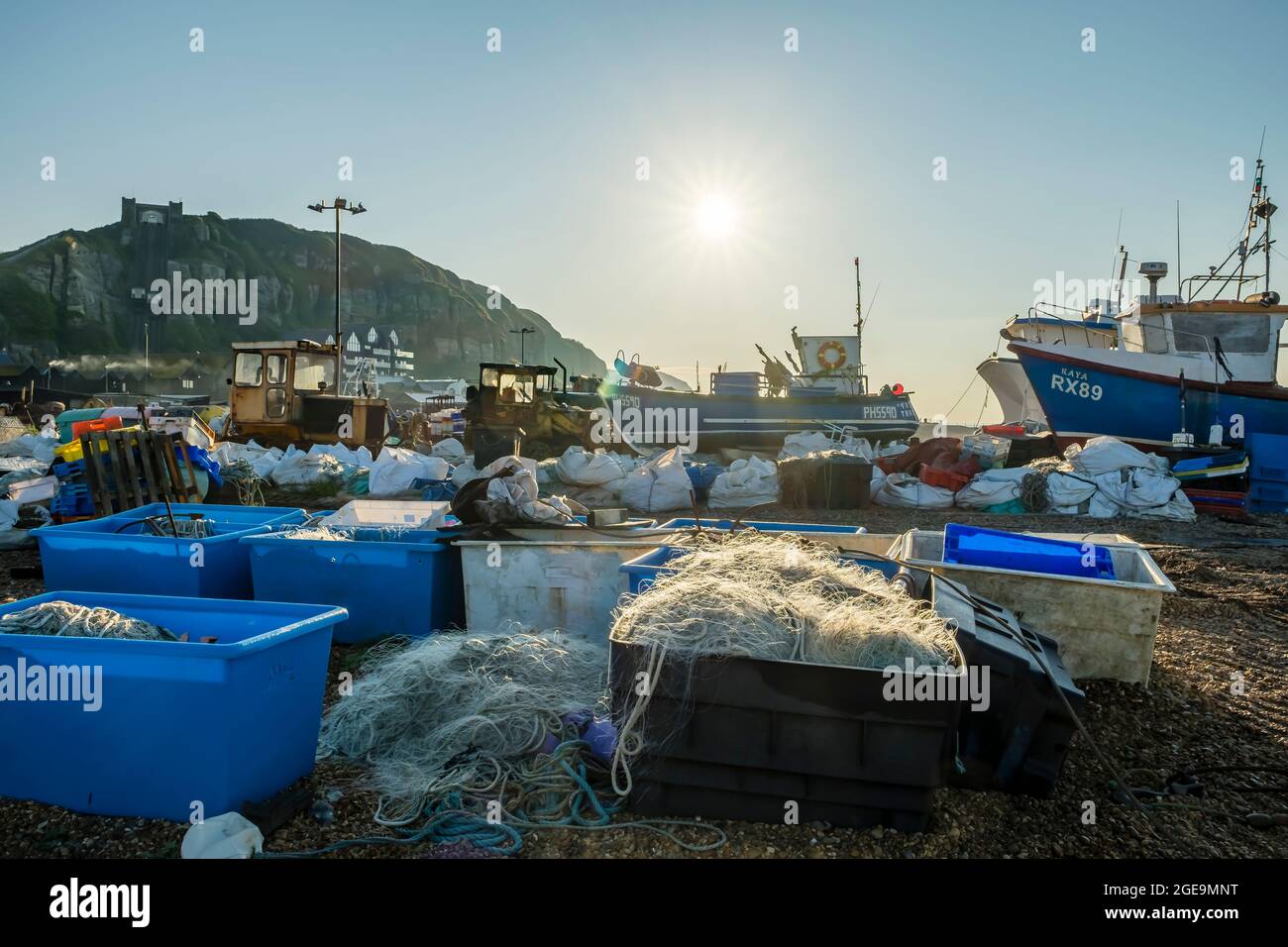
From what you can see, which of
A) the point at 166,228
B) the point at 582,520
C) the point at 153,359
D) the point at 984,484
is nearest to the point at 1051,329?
the point at 984,484

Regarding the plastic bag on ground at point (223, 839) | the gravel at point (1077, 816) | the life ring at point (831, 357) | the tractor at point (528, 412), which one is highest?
the life ring at point (831, 357)

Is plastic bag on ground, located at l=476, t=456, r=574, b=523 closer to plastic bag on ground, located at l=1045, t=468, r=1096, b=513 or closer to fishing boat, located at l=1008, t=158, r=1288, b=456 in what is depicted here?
plastic bag on ground, located at l=1045, t=468, r=1096, b=513

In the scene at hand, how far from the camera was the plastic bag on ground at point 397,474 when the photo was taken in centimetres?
1060

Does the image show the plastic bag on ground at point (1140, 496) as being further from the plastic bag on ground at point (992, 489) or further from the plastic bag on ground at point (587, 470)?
the plastic bag on ground at point (587, 470)

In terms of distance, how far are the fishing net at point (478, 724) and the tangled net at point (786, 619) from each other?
1.82ft

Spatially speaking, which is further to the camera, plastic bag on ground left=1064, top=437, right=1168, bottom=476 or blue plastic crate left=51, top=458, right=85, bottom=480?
plastic bag on ground left=1064, top=437, right=1168, bottom=476

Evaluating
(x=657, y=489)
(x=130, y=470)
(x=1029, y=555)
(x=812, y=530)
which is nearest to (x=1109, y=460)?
(x=657, y=489)

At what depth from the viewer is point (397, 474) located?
10.6 metres

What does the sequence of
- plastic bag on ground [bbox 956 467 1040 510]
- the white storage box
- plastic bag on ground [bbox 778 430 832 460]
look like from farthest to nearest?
1. plastic bag on ground [bbox 778 430 832 460]
2. plastic bag on ground [bbox 956 467 1040 510]
3. the white storage box

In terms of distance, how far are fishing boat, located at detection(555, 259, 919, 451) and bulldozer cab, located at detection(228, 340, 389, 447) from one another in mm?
4955

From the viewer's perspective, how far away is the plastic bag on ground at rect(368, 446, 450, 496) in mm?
10602

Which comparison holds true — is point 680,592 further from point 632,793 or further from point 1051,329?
point 1051,329

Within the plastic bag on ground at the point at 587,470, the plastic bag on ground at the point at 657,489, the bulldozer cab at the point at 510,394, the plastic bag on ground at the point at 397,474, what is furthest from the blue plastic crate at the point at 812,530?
the bulldozer cab at the point at 510,394

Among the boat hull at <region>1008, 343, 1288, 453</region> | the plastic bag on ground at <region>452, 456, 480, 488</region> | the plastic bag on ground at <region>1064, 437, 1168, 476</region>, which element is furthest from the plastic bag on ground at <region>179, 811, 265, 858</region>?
the boat hull at <region>1008, 343, 1288, 453</region>
